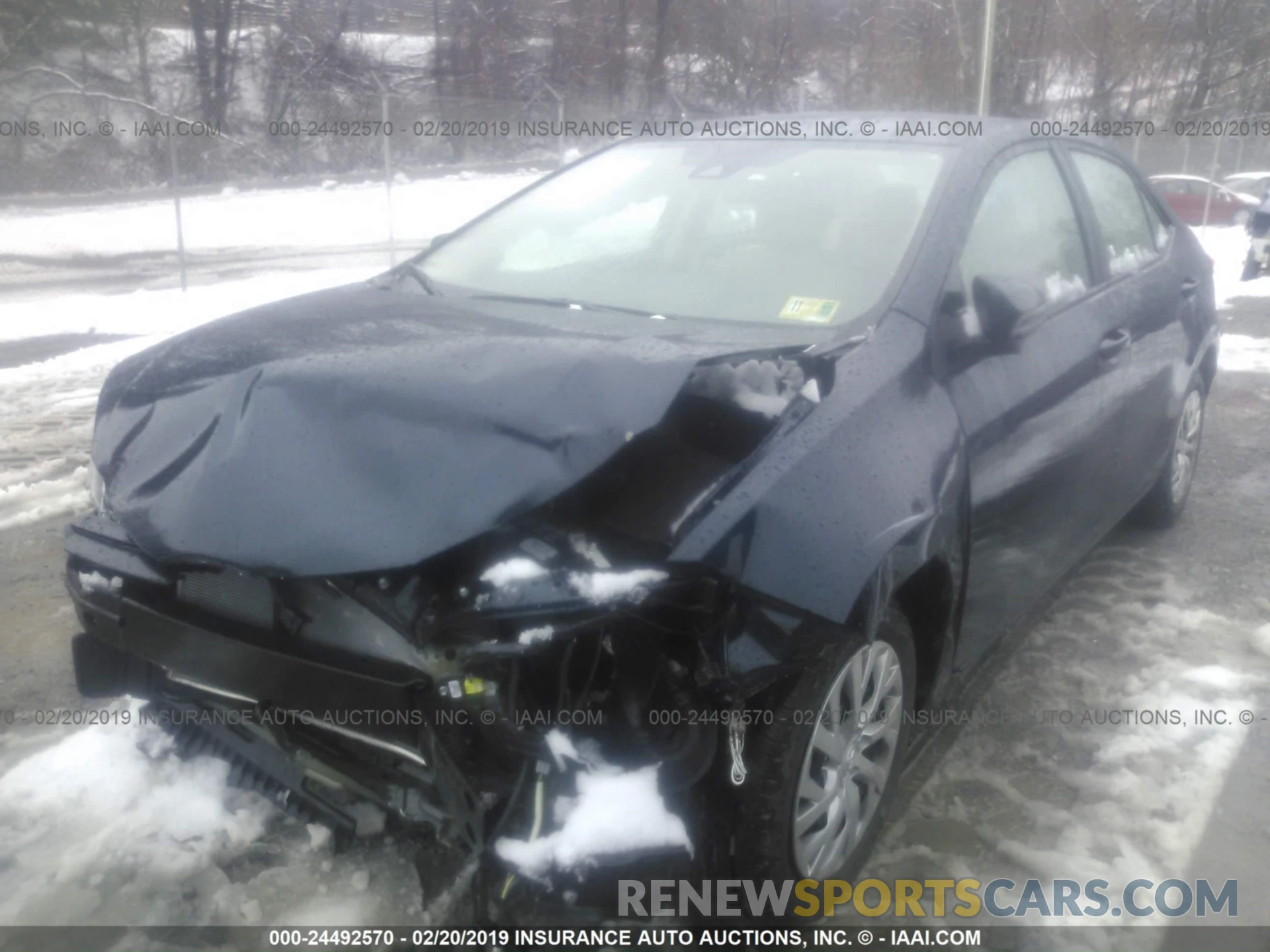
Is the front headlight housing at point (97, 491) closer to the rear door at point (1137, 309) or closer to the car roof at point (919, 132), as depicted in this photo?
the car roof at point (919, 132)

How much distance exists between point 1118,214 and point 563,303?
7.36 ft

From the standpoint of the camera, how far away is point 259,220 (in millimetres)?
19156

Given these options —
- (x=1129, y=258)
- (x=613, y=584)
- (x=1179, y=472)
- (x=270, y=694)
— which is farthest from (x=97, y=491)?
(x=1179, y=472)

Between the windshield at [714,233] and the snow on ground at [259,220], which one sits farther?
the snow on ground at [259,220]

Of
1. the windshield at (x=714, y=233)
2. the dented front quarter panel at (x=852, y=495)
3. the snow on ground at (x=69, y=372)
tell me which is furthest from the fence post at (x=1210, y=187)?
the dented front quarter panel at (x=852, y=495)

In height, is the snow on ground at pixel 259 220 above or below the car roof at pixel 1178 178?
below

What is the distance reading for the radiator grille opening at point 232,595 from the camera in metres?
2.06

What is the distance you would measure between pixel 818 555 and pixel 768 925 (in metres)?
0.85

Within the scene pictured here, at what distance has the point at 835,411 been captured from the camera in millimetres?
2250

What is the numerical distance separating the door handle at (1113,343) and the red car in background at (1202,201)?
22.9 metres

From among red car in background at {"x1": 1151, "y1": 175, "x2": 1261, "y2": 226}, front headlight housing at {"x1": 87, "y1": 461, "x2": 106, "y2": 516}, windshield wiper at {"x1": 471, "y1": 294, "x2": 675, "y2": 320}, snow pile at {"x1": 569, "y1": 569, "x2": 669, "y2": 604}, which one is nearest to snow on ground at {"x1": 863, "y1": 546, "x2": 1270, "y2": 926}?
snow pile at {"x1": 569, "y1": 569, "x2": 669, "y2": 604}

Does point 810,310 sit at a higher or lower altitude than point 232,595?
higher

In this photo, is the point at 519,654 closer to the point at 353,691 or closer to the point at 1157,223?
the point at 353,691

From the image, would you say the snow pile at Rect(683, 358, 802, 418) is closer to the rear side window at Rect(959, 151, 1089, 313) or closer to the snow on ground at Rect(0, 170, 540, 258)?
the rear side window at Rect(959, 151, 1089, 313)
